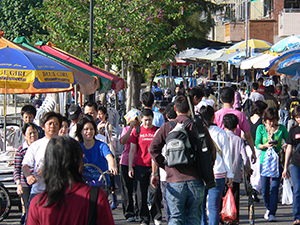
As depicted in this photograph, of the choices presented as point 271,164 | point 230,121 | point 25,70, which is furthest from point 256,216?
point 25,70

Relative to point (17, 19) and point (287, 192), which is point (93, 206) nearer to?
point (287, 192)

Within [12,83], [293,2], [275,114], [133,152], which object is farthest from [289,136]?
[293,2]

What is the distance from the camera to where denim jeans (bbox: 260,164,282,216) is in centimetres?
757

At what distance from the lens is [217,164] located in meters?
6.10

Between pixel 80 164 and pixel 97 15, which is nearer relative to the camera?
pixel 80 164

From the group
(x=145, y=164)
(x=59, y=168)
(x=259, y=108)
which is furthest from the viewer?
(x=259, y=108)

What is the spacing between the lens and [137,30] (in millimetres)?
14391

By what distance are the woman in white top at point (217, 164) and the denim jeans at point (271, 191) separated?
1.59 metres

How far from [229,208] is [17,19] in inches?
1255

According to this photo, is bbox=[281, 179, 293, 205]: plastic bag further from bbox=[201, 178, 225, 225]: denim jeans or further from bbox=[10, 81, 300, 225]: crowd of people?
bbox=[201, 178, 225, 225]: denim jeans

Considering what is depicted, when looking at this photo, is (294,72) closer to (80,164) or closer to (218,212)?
(218,212)

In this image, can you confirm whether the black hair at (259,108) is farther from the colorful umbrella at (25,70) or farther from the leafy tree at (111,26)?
the leafy tree at (111,26)

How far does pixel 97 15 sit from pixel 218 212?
8.82 metres

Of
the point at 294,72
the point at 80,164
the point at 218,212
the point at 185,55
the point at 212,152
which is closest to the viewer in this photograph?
the point at 80,164
